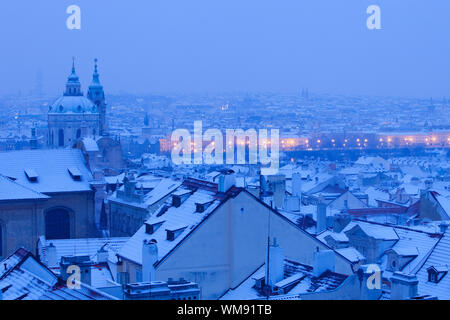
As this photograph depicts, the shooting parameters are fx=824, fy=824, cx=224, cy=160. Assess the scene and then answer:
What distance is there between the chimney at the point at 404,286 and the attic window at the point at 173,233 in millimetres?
4583

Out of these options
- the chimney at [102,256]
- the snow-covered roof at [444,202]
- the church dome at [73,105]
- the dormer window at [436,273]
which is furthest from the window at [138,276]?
the church dome at [73,105]

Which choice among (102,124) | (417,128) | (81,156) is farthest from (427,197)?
(417,128)

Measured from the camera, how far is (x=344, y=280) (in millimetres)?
11781

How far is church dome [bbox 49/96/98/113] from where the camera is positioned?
72062 millimetres

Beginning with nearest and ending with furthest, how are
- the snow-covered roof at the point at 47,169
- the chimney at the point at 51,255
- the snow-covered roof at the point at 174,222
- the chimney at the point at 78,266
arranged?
the chimney at the point at 78,266, the snow-covered roof at the point at 174,222, the chimney at the point at 51,255, the snow-covered roof at the point at 47,169

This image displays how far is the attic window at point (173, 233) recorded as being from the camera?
1451 centimetres

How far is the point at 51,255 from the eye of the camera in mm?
17391

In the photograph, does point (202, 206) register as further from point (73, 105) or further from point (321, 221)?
point (73, 105)

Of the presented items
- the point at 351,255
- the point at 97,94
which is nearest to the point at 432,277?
the point at 351,255

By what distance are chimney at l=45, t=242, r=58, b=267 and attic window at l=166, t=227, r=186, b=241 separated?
3590 millimetres

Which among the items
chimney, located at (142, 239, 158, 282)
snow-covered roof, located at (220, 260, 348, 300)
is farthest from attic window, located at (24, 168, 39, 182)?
snow-covered roof, located at (220, 260, 348, 300)

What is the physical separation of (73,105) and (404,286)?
6437 cm

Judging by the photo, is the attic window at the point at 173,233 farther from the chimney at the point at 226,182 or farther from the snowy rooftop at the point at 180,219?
the chimney at the point at 226,182

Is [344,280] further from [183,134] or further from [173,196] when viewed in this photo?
[183,134]
